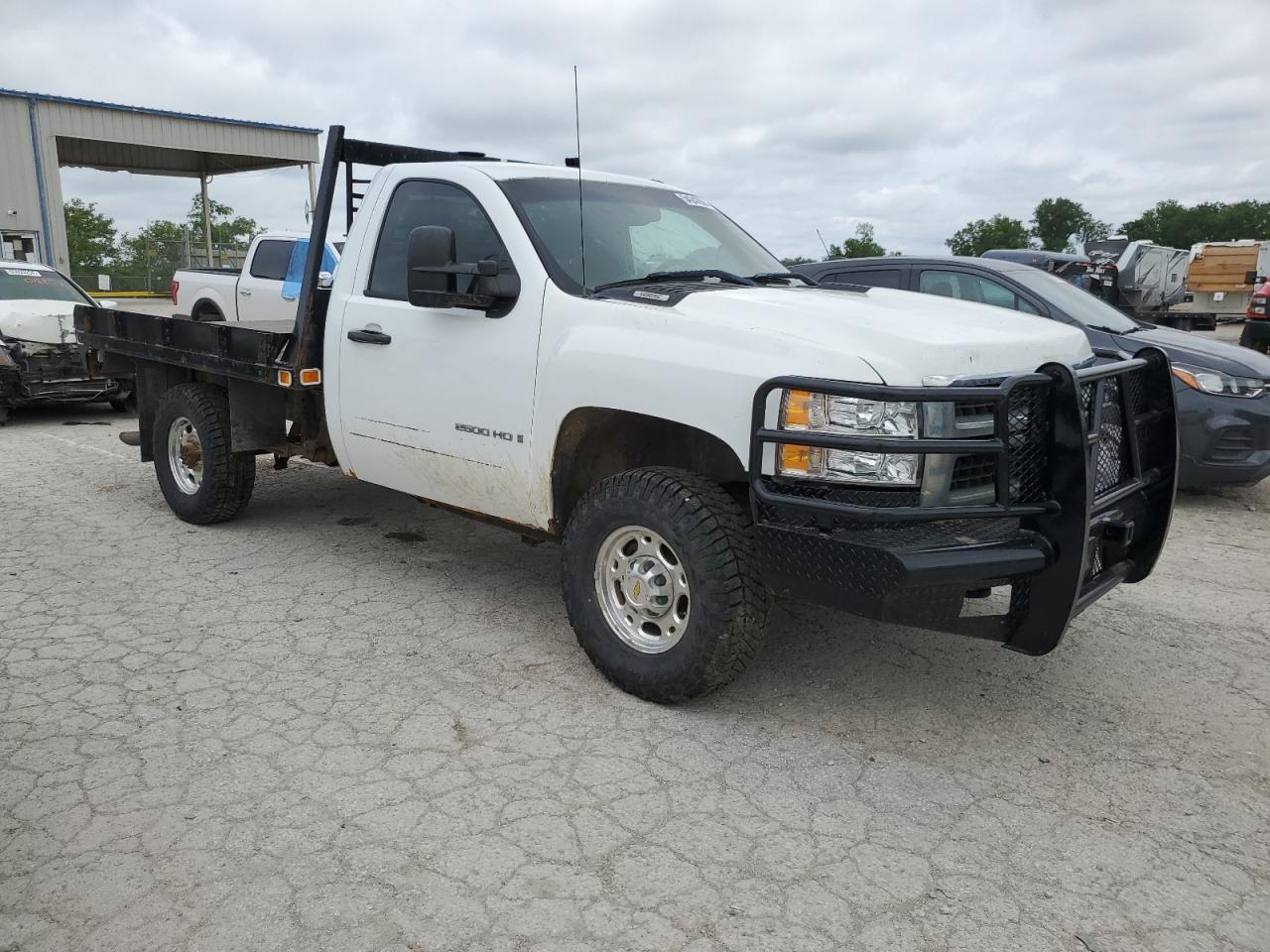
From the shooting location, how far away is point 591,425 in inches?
161

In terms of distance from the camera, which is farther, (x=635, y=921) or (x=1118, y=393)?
(x=1118, y=393)

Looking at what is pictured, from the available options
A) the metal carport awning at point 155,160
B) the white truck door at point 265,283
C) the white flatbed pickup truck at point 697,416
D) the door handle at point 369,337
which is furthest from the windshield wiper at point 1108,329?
the metal carport awning at point 155,160

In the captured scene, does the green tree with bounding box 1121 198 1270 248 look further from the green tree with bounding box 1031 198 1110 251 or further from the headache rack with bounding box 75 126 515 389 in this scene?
the headache rack with bounding box 75 126 515 389

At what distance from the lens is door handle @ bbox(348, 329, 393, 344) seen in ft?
15.7

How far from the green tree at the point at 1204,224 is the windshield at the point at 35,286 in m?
84.7

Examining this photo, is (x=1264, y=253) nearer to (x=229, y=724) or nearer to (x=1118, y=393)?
(x=1118, y=393)

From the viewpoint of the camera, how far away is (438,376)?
4.55 metres

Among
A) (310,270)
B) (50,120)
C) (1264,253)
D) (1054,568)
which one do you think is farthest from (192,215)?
(1054,568)

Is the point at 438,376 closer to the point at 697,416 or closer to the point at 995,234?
the point at 697,416

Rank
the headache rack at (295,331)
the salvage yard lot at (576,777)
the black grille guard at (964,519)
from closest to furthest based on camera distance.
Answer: the salvage yard lot at (576,777) < the black grille guard at (964,519) < the headache rack at (295,331)

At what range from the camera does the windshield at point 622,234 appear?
4.31m

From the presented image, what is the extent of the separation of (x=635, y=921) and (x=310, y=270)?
12.3 ft

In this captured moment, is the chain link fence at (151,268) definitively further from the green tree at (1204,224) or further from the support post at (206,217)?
the green tree at (1204,224)

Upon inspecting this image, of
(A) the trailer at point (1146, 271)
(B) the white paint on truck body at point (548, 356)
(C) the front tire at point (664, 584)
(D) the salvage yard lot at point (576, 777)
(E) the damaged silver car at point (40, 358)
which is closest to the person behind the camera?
(D) the salvage yard lot at point (576, 777)
